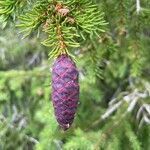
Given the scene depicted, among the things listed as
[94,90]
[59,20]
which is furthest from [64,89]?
[94,90]

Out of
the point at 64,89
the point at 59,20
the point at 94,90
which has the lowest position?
the point at 94,90

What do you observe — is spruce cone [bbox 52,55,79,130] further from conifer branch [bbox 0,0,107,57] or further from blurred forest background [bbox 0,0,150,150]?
blurred forest background [bbox 0,0,150,150]

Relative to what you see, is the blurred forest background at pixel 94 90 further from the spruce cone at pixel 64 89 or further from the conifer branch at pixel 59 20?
the spruce cone at pixel 64 89

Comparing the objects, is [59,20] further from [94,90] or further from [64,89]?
[94,90]

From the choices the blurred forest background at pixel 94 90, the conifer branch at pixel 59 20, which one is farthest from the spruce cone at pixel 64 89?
the blurred forest background at pixel 94 90

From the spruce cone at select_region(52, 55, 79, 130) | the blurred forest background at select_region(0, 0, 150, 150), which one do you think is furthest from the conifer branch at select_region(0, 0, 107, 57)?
the blurred forest background at select_region(0, 0, 150, 150)

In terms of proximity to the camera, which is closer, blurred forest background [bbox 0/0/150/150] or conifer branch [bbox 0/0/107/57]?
conifer branch [bbox 0/0/107/57]
